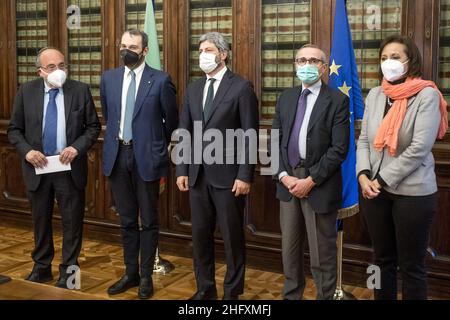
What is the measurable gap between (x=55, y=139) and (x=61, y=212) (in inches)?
17.1

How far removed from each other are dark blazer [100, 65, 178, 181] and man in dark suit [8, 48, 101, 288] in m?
0.19

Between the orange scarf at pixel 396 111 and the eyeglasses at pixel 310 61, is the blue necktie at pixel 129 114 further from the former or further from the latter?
the orange scarf at pixel 396 111

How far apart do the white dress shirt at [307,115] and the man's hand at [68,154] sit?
120 cm

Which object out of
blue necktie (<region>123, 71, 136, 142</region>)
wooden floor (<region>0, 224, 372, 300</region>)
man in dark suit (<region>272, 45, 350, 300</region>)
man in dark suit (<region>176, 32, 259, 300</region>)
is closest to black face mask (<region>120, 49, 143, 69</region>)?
blue necktie (<region>123, 71, 136, 142</region>)

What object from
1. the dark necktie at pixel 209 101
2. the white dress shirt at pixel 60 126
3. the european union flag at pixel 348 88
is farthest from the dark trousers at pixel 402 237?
the white dress shirt at pixel 60 126

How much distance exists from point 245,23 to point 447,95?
4.50 feet

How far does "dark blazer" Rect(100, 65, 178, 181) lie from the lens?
3.12 meters

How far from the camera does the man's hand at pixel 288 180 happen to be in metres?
2.74

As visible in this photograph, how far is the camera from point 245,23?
381cm

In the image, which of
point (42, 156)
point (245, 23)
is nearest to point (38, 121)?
point (42, 156)

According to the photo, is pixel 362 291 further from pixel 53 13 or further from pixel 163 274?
pixel 53 13

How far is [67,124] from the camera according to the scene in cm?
330

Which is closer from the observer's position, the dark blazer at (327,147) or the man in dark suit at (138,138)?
the dark blazer at (327,147)

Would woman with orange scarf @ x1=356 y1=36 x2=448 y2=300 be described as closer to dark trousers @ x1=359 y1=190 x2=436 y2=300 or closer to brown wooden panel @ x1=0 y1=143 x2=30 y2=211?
dark trousers @ x1=359 y1=190 x2=436 y2=300
